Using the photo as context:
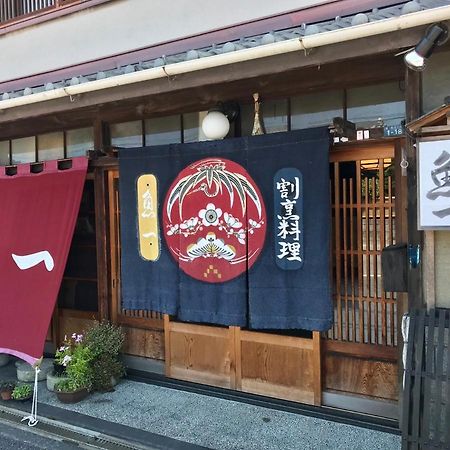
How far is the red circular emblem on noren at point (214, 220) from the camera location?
5.26m

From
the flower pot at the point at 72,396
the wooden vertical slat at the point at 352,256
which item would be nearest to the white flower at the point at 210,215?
the wooden vertical slat at the point at 352,256

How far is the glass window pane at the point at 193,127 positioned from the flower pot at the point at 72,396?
364cm

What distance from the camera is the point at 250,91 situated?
18.2 feet

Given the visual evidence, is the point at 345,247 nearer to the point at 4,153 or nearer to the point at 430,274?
the point at 430,274

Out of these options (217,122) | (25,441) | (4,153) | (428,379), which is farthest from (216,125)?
(4,153)

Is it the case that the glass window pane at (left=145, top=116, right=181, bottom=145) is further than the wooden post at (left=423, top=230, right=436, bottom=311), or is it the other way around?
the glass window pane at (left=145, top=116, right=181, bottom=145)

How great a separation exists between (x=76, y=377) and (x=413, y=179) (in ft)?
15.5

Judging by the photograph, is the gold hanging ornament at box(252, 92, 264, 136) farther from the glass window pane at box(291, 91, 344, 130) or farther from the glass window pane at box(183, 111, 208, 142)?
the glass window pane at box(183, 111, 208, 142)

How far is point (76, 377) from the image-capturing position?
5.91 meters

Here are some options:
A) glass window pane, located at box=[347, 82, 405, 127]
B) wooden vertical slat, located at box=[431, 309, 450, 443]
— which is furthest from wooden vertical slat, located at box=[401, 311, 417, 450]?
glass window pane, located at box=[347, 82, 405, 127]

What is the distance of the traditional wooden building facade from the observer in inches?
172


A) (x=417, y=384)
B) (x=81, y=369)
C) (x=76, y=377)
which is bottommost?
(x=76, y=377)

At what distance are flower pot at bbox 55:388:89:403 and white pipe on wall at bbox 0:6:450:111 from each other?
379 cm

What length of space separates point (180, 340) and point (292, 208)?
8.59 feet
